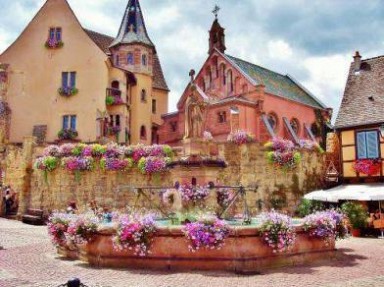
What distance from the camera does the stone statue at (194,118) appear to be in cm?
1337

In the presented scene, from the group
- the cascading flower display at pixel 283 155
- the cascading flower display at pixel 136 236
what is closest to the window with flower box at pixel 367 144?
the cascading flower display at pixel 283 155

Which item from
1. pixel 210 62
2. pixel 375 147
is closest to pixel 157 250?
pixel 375 147

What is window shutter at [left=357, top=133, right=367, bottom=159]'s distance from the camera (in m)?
22.3

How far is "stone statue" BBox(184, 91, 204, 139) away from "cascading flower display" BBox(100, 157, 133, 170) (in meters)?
10.9

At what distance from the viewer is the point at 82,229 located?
A: 1109cm

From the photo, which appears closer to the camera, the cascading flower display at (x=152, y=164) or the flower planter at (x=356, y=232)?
the flower planter at (x=356, y=232)

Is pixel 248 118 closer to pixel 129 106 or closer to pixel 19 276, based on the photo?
pixel 129 106

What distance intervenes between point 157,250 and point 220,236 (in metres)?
1.59

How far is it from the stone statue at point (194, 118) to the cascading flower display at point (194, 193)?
1.85 metres

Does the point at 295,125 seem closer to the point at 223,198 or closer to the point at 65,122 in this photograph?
the point at 65,122

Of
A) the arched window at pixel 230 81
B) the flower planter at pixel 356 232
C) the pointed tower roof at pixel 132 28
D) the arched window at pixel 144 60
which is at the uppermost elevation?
the pointed tower roof at pixel 132 28

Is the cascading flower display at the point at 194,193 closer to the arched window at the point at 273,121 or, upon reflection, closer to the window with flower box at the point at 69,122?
the window with flower box at the point at 69,122

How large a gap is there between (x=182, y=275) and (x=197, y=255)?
2.75ft

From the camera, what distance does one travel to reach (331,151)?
25.2m
